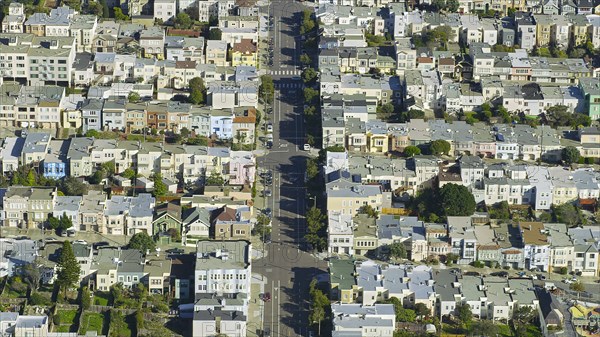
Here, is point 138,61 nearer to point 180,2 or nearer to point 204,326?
point 180,2

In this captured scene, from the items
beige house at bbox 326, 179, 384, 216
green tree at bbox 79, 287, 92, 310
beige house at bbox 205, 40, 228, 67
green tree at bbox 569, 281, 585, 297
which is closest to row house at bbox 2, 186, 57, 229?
green tree at bbox 79, 287, 92, 310

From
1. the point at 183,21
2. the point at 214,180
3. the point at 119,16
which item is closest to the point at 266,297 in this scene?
the point at 214,180

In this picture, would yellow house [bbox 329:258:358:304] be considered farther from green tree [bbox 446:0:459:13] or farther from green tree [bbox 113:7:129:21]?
green tree [bbox 446:0:459:13]

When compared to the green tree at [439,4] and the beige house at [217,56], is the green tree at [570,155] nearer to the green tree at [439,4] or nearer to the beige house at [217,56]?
the green tree at [439,4]

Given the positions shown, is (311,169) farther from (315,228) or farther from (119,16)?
(119,16)

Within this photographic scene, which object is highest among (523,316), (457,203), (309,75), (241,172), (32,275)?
(309,75)

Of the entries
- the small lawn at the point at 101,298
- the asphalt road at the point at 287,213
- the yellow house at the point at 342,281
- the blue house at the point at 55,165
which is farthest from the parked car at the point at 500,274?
the blue house at the point at 55,165
